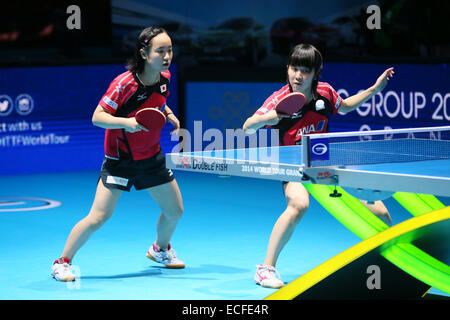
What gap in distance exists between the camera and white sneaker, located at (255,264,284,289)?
6.02 m

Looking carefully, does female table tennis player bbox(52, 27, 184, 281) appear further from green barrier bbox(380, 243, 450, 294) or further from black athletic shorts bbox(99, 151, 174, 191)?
green barrier bbox(380, 243, 450, 294)

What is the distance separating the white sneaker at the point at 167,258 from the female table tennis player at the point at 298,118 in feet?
2.74

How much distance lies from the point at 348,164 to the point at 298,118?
99 cm

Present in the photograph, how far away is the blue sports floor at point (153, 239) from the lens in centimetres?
619

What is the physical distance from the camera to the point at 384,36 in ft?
43.1

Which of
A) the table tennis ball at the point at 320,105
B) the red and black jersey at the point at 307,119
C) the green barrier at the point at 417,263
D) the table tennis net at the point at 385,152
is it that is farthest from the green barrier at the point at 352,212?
the green barrier at the point at 417,263

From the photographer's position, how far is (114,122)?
5.89 m

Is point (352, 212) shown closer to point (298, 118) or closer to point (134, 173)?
point (298, 118)

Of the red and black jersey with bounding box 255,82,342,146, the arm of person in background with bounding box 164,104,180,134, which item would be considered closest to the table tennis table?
the red and black jersey with bounding box 255,82,342,146

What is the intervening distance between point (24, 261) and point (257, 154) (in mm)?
2472

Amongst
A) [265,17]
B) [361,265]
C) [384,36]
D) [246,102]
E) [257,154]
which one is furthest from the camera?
[265,17]

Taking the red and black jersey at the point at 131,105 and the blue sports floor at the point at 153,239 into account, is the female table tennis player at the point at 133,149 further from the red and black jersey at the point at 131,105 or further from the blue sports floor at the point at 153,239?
the blue sports floor at the point at 153,239

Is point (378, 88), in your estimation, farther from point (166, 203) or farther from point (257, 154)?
point (166, 203)
